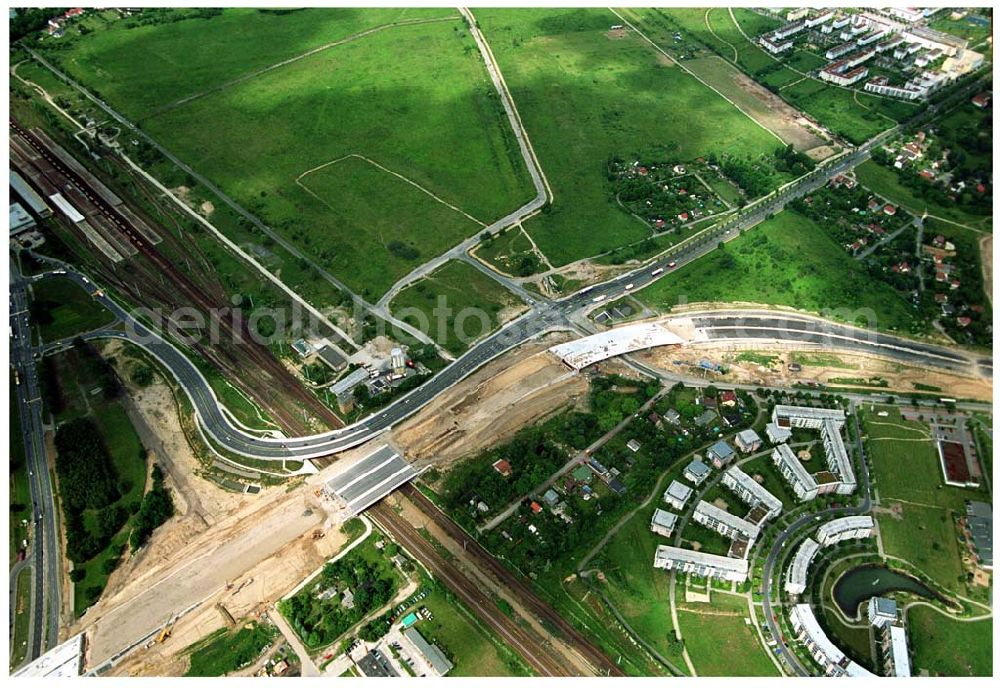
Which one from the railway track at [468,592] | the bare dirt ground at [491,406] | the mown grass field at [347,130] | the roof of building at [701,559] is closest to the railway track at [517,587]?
the railway track at [468,592]

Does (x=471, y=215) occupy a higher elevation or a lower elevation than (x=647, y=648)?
higher

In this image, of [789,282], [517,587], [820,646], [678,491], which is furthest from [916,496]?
[517,587]

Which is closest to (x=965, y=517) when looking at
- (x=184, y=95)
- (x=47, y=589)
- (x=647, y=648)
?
(x=647, y=648)

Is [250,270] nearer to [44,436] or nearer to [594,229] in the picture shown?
[44,436]

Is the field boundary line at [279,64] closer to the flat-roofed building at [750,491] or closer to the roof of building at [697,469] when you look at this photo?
the roof of building at [697,469]

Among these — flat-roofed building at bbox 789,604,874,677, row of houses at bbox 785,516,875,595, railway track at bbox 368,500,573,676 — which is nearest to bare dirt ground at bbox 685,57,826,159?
row of houses at bbox 785,516,875,595
